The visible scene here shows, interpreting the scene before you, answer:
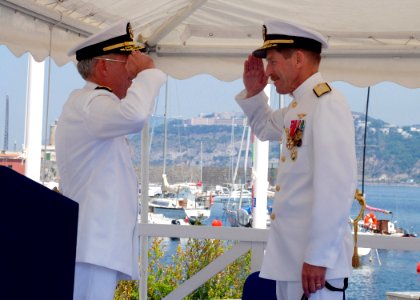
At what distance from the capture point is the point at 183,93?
59344mm

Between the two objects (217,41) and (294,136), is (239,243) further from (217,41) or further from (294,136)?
(294,136)

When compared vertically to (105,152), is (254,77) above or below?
above

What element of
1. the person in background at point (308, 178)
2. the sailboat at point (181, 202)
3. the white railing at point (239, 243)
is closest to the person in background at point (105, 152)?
the person in background at point (308, 178)

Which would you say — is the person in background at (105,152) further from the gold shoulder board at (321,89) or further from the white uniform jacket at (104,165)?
the gold shoulder board at (321,89)

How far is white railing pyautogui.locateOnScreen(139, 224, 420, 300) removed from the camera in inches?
179

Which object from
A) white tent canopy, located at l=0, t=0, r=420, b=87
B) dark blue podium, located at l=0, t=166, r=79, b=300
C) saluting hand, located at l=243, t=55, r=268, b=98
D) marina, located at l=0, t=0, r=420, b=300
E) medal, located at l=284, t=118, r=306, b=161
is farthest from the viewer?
white tent canopy, located at l=0, t=0, r=420, b=87

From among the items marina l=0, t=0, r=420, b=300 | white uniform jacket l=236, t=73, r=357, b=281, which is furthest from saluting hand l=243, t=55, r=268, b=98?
marina l=0, t=0, r=420, b=300

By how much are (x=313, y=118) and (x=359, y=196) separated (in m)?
0.45

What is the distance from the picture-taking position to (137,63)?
269 cm

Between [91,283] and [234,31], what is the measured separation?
8.16 ft

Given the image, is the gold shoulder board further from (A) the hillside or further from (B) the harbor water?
(A) the hillside

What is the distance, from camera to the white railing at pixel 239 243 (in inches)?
179

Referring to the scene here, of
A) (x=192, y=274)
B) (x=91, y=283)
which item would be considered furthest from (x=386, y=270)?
(x=91, y=283)

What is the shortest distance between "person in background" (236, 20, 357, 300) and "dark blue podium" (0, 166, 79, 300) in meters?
1.14
